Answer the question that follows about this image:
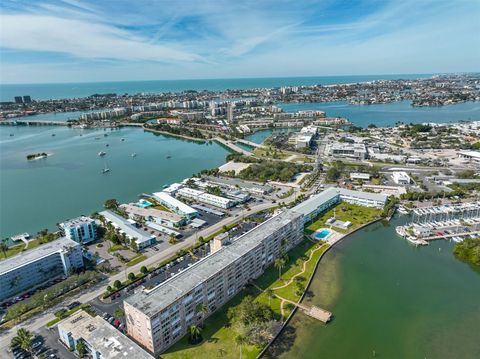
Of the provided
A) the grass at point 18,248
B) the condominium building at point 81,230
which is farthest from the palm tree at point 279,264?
the grass at point 18,248

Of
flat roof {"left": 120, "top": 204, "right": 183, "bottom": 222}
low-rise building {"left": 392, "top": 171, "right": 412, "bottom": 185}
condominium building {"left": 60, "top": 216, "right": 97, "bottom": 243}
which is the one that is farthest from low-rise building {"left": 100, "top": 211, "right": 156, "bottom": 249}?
low-rise building {"left": 392, "top": 171, "right": 412, "bottom": 185}

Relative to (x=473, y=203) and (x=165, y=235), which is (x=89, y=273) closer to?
(x=165, y=235)

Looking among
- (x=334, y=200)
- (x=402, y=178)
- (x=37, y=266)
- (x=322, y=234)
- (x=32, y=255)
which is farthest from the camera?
(x=402, y=178)

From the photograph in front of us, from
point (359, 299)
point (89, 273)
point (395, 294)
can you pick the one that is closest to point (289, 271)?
point (359, 299)

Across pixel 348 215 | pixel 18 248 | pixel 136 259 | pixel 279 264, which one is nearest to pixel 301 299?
pixel 279 264

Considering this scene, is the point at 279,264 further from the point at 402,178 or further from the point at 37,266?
the point at 402,178
